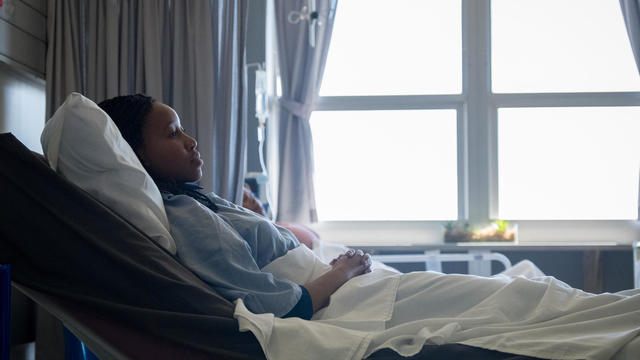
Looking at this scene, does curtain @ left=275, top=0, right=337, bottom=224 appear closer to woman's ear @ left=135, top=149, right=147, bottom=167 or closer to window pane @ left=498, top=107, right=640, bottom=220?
window pane @ left=498, top=107, right=640, bottom=220

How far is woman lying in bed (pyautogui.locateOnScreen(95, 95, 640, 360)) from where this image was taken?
1.11 m

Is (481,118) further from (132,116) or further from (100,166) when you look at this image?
(100,166)

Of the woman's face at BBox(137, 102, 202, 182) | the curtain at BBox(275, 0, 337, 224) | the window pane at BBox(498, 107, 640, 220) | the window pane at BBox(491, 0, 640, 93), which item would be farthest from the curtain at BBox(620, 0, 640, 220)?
the woman's face at BBox(137, 102, 202, 182)

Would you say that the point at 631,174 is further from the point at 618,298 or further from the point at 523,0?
the point at 618,298

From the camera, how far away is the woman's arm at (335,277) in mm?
1340

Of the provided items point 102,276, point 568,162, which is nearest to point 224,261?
point 102,276

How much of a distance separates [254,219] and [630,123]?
9.59 ft

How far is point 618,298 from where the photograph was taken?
4.04 ft

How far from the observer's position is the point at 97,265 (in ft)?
3.90

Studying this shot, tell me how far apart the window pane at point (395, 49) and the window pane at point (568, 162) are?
49 centimetres

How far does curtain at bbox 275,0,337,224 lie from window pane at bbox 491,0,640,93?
106 centimetres

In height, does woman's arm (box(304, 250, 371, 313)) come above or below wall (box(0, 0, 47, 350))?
below

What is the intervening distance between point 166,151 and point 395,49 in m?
2.42

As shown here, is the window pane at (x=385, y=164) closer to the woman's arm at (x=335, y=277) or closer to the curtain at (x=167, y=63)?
the curtain at (x=167, y=63)
